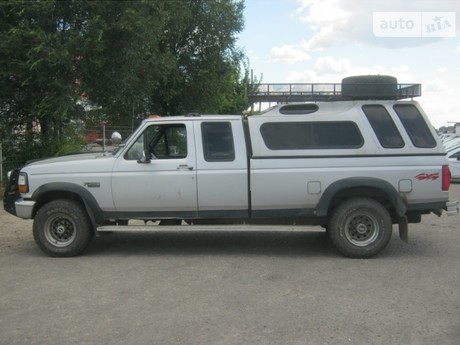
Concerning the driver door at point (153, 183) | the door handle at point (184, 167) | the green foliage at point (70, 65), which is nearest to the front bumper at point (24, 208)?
the driver door at point (153, 183)

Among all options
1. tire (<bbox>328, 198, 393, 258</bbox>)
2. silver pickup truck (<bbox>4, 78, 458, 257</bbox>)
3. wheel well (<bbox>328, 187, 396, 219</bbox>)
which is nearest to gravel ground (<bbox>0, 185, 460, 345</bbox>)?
tire (<bbox>328, 198, 393, 258</bbox>)

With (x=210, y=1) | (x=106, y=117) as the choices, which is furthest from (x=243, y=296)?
(x=210, y=1)

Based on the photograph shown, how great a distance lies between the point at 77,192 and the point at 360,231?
3.99 metres

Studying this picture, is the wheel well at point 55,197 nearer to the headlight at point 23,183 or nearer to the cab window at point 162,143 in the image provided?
the headlight at point 23,183

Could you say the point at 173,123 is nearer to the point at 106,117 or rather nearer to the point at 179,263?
the point at 179,263

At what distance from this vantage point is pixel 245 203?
278 inches

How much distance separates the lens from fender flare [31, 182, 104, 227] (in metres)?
7.03

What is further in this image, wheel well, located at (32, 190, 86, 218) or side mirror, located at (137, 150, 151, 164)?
wheel well, located at (32, 190, 86, 218)

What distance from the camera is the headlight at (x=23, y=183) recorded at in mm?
7137

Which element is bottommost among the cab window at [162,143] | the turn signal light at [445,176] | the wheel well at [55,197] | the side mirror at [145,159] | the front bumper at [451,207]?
the front bumper at [451,207]

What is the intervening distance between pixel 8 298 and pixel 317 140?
4359 mm

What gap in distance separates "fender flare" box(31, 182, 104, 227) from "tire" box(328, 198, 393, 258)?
130 inches

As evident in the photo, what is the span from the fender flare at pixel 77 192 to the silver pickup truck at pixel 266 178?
1cm

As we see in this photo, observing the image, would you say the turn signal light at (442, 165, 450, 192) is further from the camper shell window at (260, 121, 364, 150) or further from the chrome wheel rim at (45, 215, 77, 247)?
the chrome wheel rim at (45, 215, 77, 247)
